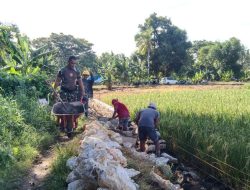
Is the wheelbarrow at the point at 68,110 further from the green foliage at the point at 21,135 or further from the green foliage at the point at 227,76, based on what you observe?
the green foliage at the point at 227,76

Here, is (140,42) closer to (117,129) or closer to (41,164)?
(117,129)

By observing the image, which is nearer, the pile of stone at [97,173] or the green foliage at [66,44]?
the pile of stone at [97,173]

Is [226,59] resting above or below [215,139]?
above

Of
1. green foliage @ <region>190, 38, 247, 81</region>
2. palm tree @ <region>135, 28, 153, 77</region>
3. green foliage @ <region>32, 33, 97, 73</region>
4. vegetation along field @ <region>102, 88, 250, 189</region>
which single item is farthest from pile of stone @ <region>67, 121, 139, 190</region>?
green foliage @ <region>32, 33, 97, 73</region>

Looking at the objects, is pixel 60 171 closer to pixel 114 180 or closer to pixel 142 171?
pixel 142 171

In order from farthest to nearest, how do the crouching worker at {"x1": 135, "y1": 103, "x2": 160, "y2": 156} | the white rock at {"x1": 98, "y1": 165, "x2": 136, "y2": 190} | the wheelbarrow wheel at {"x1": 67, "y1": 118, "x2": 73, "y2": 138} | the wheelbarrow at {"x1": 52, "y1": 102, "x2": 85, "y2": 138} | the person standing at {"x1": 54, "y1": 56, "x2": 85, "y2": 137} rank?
the wheelbarrow wheel at {"x1": 67, "y1": 118, "x2": 73, "y2": 138}, the person standing at {"x1": 54, "y1": 56, "x2": 85, "y2": 137}, the wheelbarrow at {"x1": 52, "y1": 102, "x2": 85, "y2": 138}, the crouching worker at {"x1": 135, "y1": 103, "x2": 160, "y2": 156}, the white rock at {"x1": 98, "y1": 165, "x2": 136, "y2": 190}

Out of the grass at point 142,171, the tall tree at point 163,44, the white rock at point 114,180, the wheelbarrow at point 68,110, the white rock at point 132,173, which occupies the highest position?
the tall tree at point 163,44

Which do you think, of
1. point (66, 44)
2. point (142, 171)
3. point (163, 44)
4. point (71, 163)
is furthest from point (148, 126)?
point (66, 44)

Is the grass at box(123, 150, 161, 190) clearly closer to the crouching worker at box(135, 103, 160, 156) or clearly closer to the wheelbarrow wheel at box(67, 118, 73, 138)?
the crouching worker at box(135, 103, 160, 156)

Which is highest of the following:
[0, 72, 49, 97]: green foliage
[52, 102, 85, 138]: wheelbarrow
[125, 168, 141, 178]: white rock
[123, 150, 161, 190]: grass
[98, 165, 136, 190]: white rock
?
[0, 72, 49, 97]: green foliage

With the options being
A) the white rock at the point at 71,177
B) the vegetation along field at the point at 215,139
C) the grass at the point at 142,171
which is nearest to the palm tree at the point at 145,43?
the vegetation along field at the point at 215,139

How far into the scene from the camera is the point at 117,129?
10.3 meters

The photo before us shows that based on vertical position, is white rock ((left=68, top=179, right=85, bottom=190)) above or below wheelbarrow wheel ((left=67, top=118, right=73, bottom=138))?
below

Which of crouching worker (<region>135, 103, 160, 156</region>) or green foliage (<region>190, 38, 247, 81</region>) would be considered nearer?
crouching worker (<region>135, 103, 160, 156</region>)
